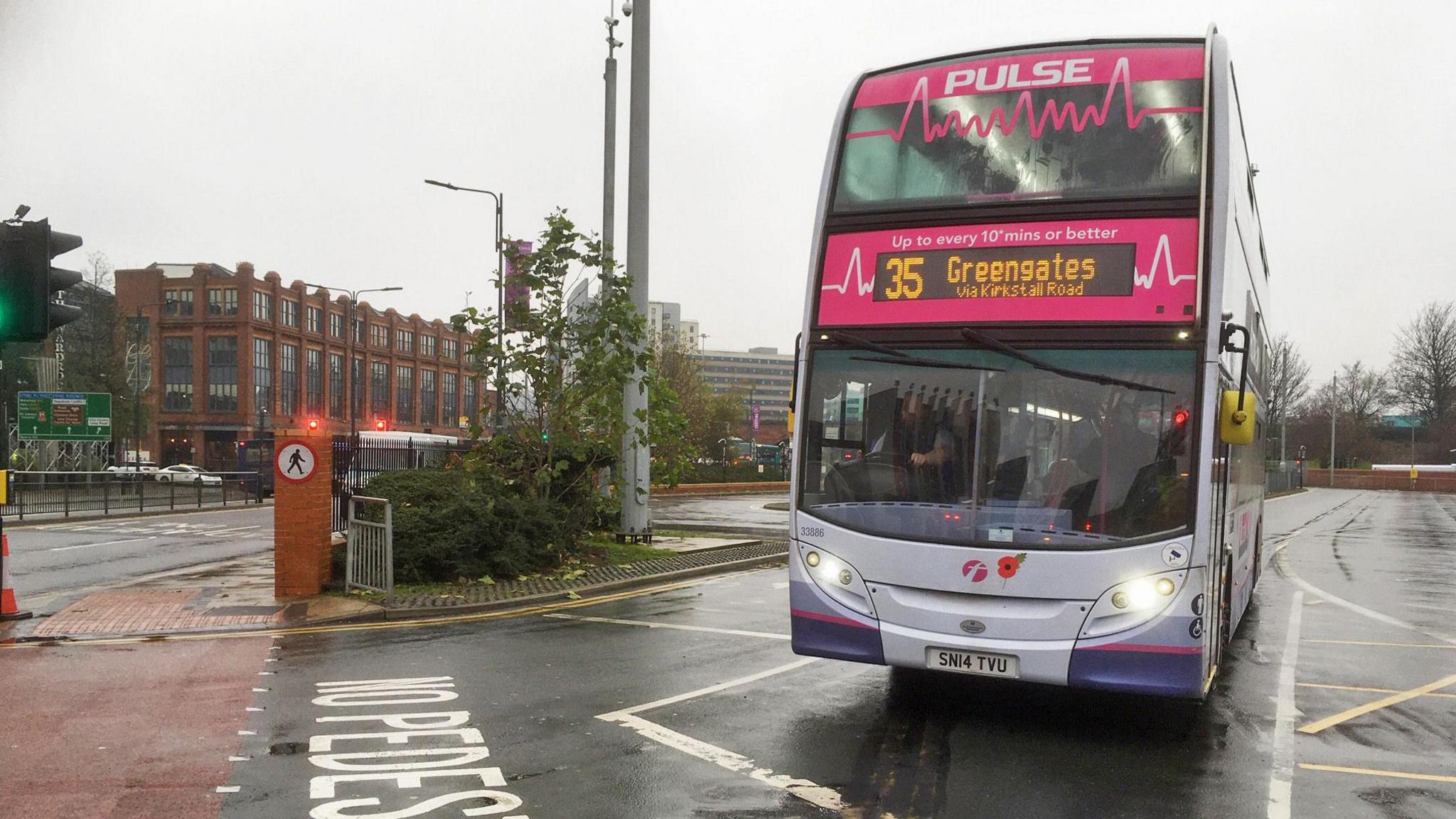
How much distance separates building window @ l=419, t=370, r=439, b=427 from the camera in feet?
381

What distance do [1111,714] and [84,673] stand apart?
25.7 ft

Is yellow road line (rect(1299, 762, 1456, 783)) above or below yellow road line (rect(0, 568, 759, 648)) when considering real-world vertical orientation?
above

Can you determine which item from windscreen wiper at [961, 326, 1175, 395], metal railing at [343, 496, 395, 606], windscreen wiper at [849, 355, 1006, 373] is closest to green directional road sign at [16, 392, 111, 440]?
metal railing at [343, 496, 395, 606]

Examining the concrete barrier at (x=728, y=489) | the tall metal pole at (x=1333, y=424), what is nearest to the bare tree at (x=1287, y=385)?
the tall metal pole at (x=1333, y=424)

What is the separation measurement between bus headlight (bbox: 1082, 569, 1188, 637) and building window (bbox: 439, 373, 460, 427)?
383 ft

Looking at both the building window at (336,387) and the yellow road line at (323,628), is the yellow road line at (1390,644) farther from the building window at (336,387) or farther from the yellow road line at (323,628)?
the building window at (336,387)

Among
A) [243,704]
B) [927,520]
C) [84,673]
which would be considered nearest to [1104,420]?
[927,520]

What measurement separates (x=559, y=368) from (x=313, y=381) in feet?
285

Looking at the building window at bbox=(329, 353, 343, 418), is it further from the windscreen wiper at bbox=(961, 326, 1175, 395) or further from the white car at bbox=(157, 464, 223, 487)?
the windscreen wiper at bbox=(961, 326, 1175, 395)

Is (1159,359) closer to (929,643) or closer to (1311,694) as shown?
(929,643)

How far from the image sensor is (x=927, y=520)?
711 centimetres

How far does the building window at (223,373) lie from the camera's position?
87750mm

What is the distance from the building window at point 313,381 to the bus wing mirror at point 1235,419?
94.9 m

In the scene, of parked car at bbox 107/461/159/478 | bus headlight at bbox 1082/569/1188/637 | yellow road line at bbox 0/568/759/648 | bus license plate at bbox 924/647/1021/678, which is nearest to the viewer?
bus headlight at bbox 1082/569/1188/637
